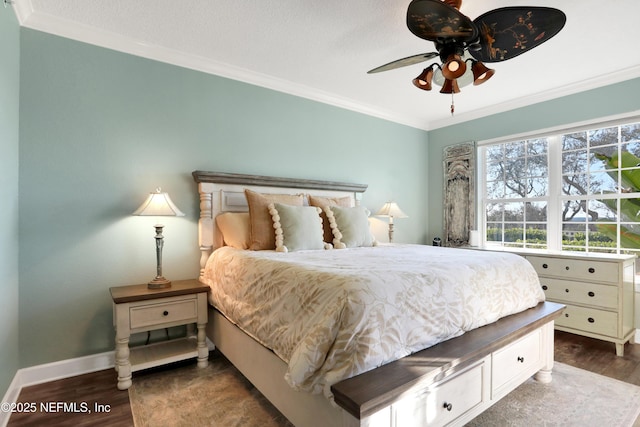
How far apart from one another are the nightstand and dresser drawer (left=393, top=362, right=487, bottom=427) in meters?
1.62

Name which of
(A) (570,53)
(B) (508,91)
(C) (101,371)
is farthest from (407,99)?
(C) (101,371)

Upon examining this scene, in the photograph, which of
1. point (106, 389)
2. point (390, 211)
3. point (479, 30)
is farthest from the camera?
point (390, 211)

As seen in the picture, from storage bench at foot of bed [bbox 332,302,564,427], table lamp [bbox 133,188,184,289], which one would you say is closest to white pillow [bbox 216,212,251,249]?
table lamp [bbox 133,188,184,289]

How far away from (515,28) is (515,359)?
5.92 ft

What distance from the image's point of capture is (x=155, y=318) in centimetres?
217

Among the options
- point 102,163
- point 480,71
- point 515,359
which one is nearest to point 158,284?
point 102,163

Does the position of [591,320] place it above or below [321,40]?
below

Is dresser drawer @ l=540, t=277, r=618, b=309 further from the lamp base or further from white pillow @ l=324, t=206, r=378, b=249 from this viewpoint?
the lamp base

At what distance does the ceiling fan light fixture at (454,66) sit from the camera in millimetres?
1894

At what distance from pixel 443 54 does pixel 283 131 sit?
5.81 ft

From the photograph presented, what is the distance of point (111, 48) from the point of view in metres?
2.45

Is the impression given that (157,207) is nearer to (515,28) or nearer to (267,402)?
(267,402)

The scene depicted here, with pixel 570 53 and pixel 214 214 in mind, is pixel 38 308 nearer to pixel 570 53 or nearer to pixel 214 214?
pixel 214 214

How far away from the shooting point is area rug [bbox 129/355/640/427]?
1.73 metres
